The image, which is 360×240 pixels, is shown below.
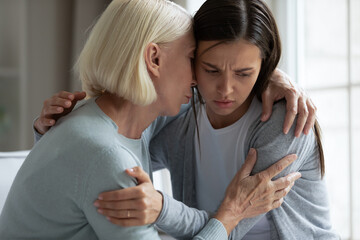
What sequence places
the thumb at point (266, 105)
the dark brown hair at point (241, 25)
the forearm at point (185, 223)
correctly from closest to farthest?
the forearm at point (185, 223)
the dark brown hair at point (241, 25)
the thumb at point (266, 105)

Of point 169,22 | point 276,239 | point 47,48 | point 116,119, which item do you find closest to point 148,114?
point 116,119

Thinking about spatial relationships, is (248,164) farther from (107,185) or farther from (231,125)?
(107,185)

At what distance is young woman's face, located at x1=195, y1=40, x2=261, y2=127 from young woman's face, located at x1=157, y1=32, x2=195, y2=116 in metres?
0.04

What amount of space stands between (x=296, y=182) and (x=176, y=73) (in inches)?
22.1

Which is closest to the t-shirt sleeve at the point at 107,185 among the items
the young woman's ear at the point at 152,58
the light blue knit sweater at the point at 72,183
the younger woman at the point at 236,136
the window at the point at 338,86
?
the light blue knit sweater at the point at 72,183

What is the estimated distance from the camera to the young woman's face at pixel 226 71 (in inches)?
51.7

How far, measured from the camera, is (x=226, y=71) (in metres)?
1.33

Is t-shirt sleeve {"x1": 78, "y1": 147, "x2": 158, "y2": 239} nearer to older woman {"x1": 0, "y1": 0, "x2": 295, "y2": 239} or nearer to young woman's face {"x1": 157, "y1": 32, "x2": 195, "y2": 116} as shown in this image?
older woman {"x1": 0, "y1": 0, "x2": 295, "y2": 239}

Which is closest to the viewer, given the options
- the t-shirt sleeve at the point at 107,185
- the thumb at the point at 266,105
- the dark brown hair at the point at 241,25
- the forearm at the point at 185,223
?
the t-shirt sleeve at the point at 107,185

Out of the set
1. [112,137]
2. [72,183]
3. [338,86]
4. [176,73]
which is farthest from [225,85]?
[338,86]

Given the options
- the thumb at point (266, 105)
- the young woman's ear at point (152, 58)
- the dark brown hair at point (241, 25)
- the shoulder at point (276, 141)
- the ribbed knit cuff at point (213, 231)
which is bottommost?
the ribbed knit cuff at point (213, 231)

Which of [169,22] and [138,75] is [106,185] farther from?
[169,22]

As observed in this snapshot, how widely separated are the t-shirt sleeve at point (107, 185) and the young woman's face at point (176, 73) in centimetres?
30

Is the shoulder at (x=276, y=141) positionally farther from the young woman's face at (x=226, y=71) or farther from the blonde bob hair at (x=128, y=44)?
the blonde bob hair at (x=128, y=44)
